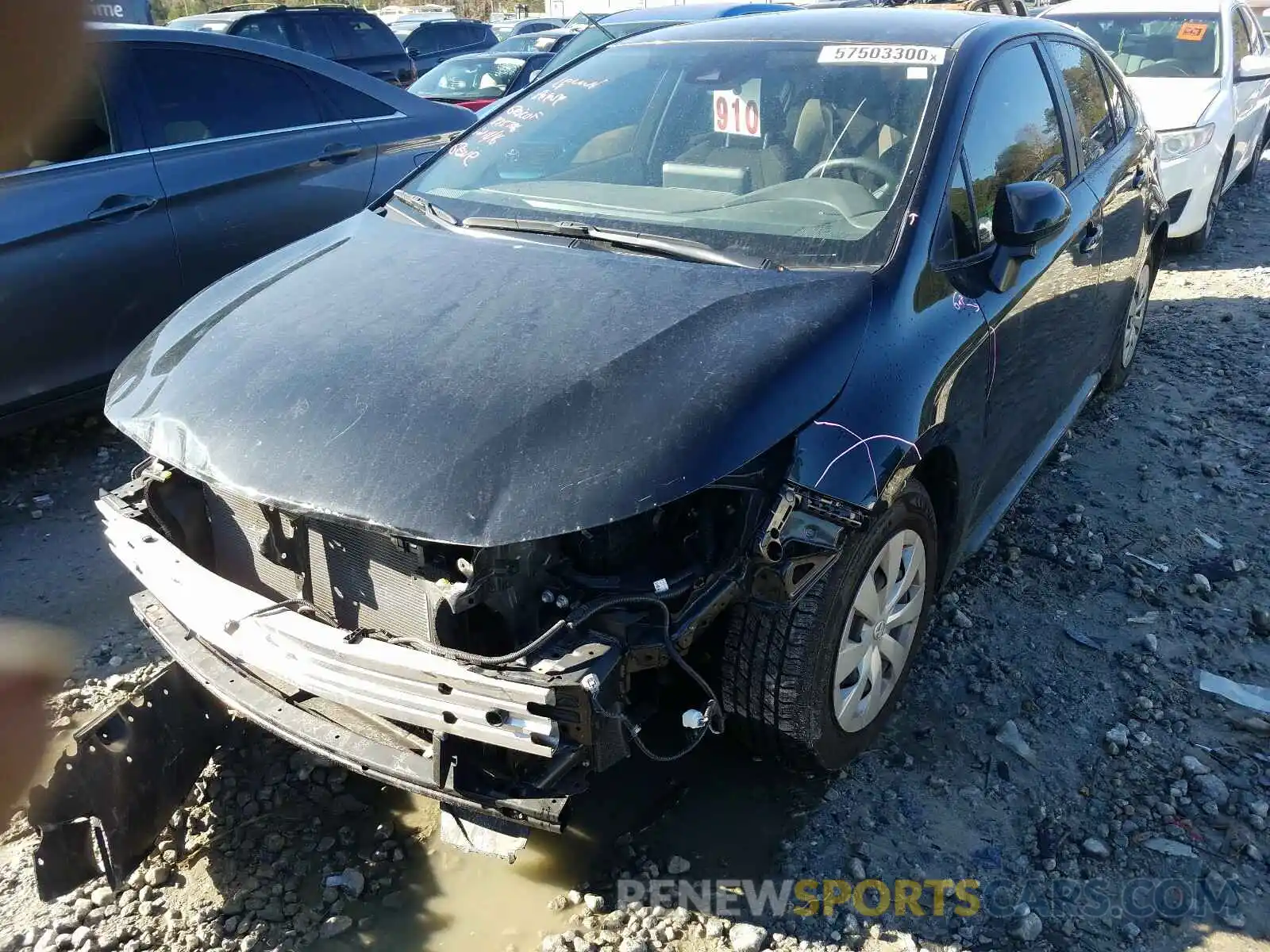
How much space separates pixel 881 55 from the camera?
2898mm

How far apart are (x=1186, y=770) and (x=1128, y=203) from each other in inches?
96.5

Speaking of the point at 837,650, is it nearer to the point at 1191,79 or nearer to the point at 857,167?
the point at 857,167

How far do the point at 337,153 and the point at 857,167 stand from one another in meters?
3.20

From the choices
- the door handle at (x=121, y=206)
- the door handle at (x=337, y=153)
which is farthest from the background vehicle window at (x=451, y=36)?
the door handle at (x=121, y=206)

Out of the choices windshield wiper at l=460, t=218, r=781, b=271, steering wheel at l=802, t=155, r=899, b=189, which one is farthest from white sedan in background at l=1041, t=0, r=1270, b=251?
windshield wiper at l=460, t=218, r=781, b=271

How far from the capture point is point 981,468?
9.41 feet

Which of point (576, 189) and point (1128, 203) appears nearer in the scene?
point (576, 189)

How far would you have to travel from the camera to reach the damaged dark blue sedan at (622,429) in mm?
1942

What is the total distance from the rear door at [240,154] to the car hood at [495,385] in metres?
2.05

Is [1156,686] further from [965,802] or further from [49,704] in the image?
[49,704]

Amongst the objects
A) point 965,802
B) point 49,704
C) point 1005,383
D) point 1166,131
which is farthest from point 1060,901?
point 1166,131

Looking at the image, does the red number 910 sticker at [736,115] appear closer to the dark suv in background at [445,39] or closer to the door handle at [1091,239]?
the door handle at [1091,239]

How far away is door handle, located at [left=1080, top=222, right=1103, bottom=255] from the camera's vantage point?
3.47m

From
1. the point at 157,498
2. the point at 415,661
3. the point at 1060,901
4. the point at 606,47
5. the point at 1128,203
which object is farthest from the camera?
the point at 1128,203
